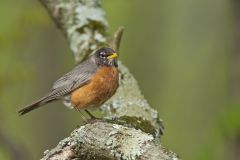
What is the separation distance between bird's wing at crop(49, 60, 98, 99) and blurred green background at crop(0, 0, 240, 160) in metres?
2.03

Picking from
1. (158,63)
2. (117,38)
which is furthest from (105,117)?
(158,63)

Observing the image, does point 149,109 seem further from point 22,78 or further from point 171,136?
point 171,136

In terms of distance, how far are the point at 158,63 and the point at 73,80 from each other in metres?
7.26

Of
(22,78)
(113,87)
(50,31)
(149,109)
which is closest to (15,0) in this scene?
(50,31)

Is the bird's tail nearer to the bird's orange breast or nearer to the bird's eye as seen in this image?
the bird's orange breast

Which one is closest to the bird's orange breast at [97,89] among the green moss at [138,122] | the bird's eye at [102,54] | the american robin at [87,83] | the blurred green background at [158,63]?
the american robin at [87,83]

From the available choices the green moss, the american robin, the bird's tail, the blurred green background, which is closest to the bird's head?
the american robin

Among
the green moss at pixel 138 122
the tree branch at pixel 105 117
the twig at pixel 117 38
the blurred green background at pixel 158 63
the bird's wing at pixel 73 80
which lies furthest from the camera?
the blurred green background at pixel 158 63

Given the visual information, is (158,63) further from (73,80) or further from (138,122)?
(138,122)

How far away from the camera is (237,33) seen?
8.07 metres

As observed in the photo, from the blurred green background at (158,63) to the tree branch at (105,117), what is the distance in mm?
2217

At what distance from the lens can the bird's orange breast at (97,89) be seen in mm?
6426

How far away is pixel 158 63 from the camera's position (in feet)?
45.6

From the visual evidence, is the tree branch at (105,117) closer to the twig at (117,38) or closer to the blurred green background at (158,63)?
the twig at (117,38)
